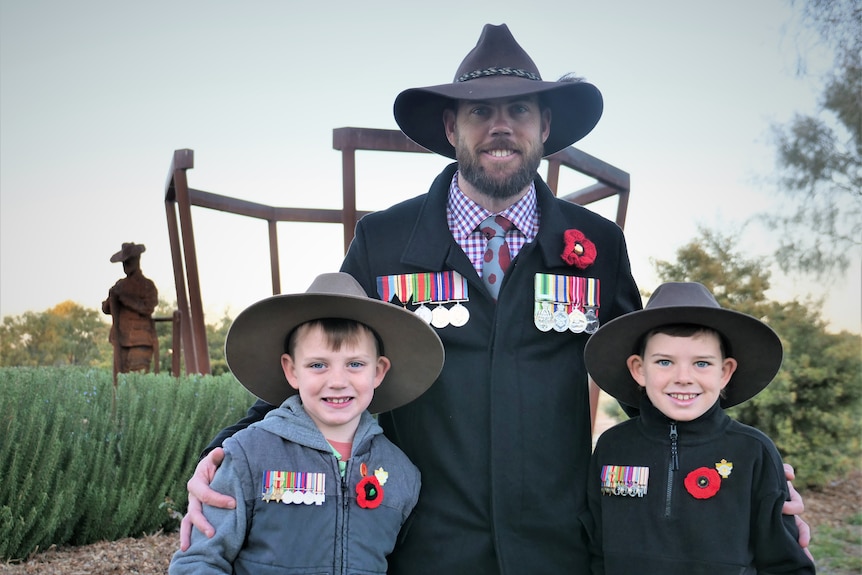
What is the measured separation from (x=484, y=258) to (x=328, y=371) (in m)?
0.66

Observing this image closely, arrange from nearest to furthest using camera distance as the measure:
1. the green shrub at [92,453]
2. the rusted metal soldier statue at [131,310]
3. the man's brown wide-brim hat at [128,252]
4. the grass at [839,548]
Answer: the green shrub at [92,453] → the grass at [839,548] → the man's brown wide-brim hat at [128,252] → the rusted metal soldier statue at [131,310]

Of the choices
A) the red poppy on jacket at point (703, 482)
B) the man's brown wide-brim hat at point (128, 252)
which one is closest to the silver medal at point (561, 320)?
the red poppy on jacket at point (703, 482)

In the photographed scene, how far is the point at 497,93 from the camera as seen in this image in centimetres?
263

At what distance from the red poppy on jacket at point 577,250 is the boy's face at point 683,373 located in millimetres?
333

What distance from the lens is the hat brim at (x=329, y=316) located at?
2328 millimetres

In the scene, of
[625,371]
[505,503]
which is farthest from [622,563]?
[625,371]

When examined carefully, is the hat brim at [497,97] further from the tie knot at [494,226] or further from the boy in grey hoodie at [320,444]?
the boy in grey hoodie at [320,444]

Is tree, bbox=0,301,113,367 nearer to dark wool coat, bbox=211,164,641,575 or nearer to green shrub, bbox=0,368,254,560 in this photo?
green shrub, bbox=0,368,254,560

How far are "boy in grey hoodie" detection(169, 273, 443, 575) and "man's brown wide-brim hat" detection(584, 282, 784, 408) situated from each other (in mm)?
520

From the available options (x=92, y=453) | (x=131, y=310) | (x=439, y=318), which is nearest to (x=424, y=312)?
(x=439, y=318)

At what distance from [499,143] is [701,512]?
1.28 metres

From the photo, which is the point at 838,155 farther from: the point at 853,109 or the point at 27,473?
the point at 27,473

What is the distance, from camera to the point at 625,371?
8.54 feet

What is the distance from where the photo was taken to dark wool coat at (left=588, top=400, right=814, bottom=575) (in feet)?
7.41
